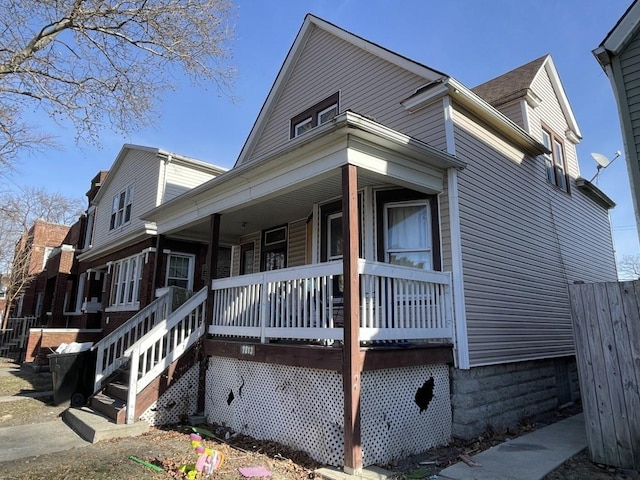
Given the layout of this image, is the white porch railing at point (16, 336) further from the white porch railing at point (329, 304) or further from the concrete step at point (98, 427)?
the white porch railing at point (329, 304)

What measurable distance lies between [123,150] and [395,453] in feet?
52.3

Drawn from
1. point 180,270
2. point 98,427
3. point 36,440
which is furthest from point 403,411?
point 180,270

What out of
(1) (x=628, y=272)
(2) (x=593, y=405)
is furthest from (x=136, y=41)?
(1) (x=628, y=272)

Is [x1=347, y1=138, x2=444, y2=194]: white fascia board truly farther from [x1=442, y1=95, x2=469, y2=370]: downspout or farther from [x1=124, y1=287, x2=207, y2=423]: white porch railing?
[x1=124, y1=287, x2=207, y2=423]: white porch railing

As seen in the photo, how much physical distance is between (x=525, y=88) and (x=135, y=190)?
13.5 m

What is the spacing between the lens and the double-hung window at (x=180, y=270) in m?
13.0

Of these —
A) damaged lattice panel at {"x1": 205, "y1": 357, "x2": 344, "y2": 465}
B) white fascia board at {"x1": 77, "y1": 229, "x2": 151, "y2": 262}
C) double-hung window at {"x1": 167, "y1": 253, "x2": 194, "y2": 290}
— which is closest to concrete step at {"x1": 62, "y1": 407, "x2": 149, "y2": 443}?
damaged lattice panel at {"x1": 205, "y1": 357, "x2": 344, "y2": 465}

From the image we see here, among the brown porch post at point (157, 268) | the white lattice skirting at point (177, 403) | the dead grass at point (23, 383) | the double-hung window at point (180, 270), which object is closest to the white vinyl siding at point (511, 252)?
the white lattice skirting at point (177, 403)

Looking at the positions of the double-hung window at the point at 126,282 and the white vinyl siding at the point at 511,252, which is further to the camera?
the double-hung window at the point at 126,282

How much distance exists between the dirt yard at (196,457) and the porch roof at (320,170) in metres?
3.96

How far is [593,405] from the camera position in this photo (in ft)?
17.5

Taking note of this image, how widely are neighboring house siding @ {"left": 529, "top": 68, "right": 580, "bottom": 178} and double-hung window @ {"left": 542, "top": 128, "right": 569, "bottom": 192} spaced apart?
0.23 meters

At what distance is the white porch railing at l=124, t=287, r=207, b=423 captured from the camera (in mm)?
7012

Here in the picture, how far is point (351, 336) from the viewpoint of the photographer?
17.2 feet
